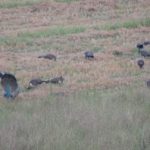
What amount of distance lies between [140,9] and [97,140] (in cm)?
1553

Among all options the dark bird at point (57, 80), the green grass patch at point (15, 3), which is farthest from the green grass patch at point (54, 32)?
the dark bird at point (57, 80)

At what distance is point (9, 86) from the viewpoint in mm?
9422

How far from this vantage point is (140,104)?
8.24 m

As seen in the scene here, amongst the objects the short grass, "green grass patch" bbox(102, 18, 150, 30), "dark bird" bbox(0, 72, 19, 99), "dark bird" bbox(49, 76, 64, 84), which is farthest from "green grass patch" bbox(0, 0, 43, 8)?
the short grass

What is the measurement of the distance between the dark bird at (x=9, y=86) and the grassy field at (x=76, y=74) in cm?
13

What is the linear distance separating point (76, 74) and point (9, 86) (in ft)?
6.88

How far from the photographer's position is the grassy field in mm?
6652

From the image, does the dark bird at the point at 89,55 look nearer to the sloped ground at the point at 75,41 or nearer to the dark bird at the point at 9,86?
the sloped ground at the point at 75,41

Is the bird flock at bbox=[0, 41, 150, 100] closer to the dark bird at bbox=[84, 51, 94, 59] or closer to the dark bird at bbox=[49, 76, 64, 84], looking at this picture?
the dark bird at bbox=[49, 76, 64, 84]

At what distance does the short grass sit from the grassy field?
11 millimetres

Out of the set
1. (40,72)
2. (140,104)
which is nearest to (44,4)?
(40,72)

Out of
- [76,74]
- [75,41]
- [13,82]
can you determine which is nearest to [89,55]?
[76,74]

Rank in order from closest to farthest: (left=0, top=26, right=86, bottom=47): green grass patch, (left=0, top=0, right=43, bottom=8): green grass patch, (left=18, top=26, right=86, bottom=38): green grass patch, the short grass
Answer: the short grass < (left=0, top=26, right=86, bottom=47): green grass patch < (left=18, top=26, right=86, bottom=38): green grass patch < (left=0, top=0, right=43, bottom=8): green grass patch

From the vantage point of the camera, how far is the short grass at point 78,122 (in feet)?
20.9
